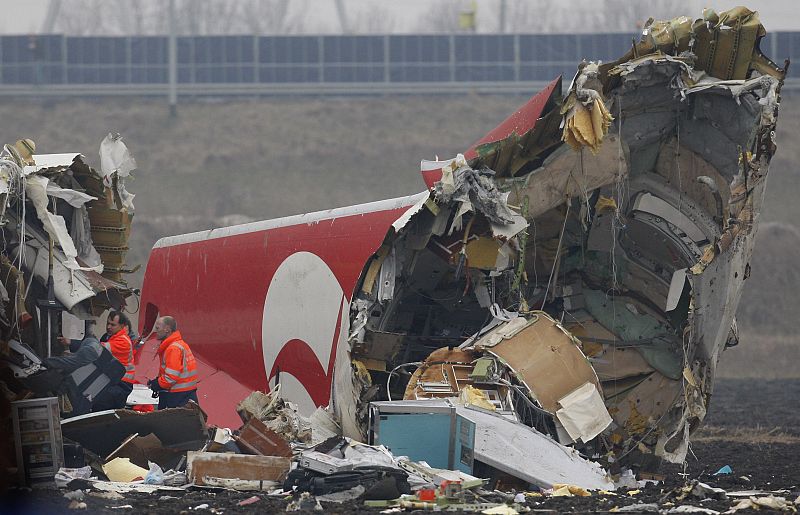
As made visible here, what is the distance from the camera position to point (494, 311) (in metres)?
13.3

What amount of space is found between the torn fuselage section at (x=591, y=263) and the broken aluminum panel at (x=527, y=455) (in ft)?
1.01

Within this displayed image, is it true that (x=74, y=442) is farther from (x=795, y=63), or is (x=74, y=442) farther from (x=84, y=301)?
(x=795, y=63)

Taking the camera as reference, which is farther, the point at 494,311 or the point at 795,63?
the point at 795,63

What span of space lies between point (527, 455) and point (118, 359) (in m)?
4.91

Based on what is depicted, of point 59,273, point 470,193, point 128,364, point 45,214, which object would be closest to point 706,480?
point 470,193

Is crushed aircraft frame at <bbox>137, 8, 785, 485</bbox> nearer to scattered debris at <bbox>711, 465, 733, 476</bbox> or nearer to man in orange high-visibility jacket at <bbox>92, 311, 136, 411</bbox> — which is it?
scattered debris at <bbox>711, 465, 733, 476</bbox>

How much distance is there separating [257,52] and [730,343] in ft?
149

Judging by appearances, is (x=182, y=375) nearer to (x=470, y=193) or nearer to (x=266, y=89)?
(x=470, y=193)

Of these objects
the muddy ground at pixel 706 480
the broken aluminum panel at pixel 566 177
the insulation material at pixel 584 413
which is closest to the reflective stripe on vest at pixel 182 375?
the muddy ground at pixel 706 480

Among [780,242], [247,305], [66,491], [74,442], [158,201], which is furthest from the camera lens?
[158,201]

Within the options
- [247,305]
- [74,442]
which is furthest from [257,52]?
[74,442]

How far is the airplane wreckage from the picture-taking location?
1227 cm

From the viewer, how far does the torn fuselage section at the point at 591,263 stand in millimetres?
12312

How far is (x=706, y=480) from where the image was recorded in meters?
12.3
